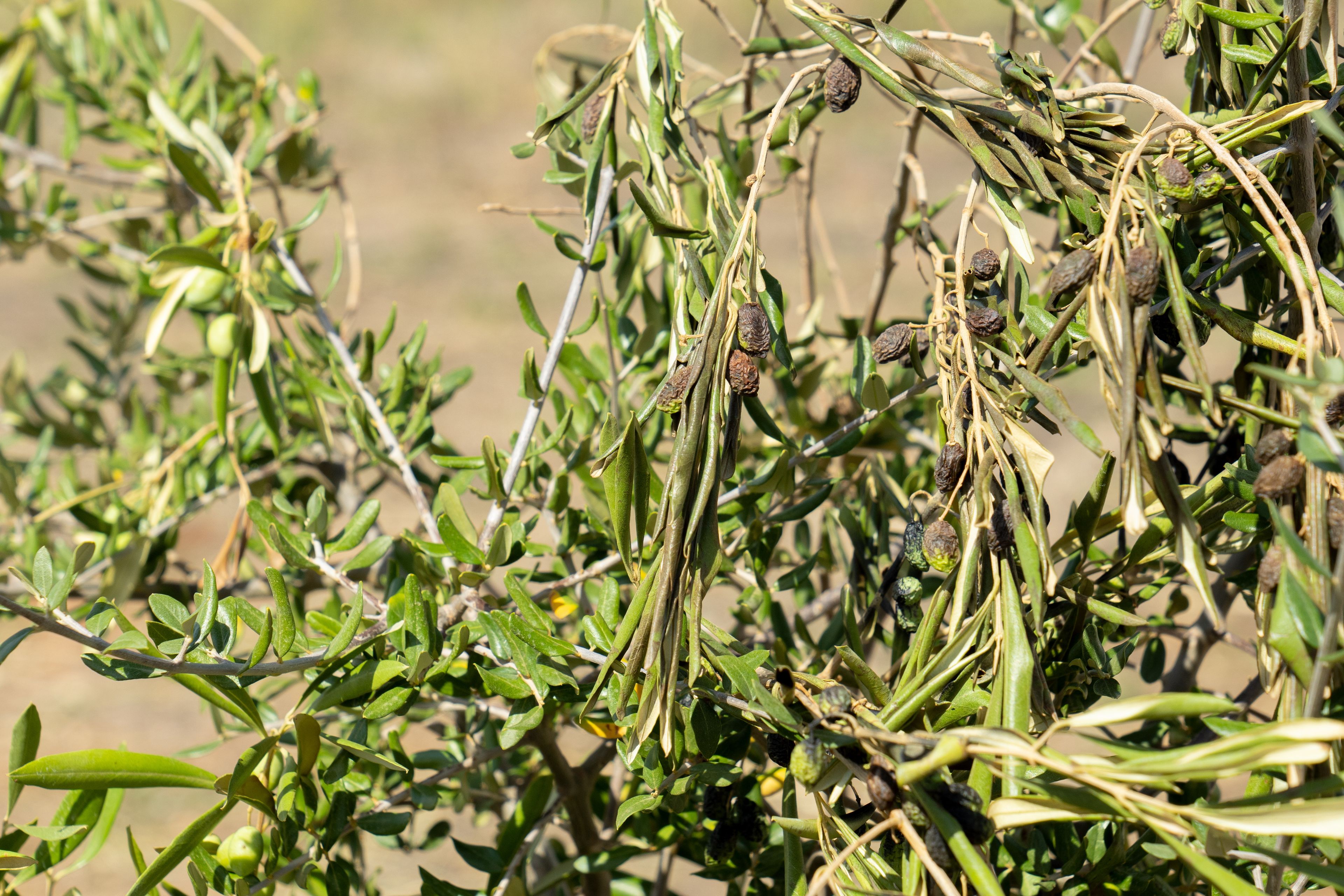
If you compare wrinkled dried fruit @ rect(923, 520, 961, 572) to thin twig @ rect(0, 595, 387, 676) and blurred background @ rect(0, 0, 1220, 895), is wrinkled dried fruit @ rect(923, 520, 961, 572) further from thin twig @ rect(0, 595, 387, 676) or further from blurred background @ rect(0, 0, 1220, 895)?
blurred background @ rect(0, 0, 1220, 895)

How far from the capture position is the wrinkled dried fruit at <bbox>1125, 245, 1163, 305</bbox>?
37cm

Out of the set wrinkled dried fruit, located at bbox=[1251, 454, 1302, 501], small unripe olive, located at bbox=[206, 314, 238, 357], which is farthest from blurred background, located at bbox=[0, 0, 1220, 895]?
wrinkled dried fruit, located at bbox=[1251, 454, 1302, 501]

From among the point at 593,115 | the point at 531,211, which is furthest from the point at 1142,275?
the point at 531,211

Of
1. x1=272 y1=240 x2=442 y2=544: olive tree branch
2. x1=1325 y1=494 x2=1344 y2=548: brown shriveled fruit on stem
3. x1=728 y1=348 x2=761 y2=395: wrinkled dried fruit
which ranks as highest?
x1=272 y1=240 x2=442 y2=544: olive tree branch

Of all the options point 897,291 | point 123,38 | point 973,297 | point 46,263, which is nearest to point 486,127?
point 46,263

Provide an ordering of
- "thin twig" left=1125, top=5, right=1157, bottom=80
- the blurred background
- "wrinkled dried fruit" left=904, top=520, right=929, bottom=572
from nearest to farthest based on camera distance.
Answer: "wrinkled dried fruit" left=904, top=520, right=929, bottom=572, "thin twig" left=1125, top=5, right=1157, bottom=80, the blurred background

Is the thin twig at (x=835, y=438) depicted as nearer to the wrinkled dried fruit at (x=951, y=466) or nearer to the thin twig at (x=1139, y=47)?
the wrinkled dried fruit at (x=951, y=466)

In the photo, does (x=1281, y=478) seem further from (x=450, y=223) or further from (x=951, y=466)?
(x=450, y=223)

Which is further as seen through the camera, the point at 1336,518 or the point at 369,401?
the point at 369,401

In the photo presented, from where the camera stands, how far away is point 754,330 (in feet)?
1.38

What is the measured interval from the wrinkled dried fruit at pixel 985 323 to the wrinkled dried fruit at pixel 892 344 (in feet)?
0.14

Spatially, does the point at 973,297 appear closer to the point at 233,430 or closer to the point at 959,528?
the point at 959,528

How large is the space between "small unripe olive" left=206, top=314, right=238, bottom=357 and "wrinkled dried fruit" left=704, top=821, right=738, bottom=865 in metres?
0.46

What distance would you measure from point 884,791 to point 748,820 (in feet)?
0.74
